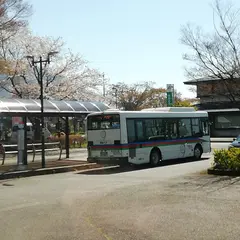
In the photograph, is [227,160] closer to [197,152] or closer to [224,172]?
[224,172]

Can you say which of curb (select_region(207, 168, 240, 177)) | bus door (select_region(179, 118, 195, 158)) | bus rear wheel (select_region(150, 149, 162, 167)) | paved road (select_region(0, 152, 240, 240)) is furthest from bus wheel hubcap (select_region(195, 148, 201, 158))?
paved road (select_region(0, 152, 240, 240))

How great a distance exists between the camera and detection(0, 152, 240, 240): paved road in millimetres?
7184

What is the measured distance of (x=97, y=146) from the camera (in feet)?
65.0

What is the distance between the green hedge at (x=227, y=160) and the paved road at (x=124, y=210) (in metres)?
1.17

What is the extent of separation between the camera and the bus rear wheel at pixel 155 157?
2043 centimetres

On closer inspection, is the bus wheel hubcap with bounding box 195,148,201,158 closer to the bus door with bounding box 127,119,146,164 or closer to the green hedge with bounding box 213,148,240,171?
the bus door with bounding box 127,119,146,164

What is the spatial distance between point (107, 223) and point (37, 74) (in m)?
32.8

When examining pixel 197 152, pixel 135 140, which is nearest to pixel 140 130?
pixel 135 140

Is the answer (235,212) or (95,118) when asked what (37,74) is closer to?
(95,118)

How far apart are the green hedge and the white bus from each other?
197 inches

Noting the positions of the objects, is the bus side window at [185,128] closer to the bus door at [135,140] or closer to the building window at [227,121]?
the bus door at [135,140]

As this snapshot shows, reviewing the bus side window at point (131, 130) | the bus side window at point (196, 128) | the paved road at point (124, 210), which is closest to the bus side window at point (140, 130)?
the bus side window at point (131, 130)

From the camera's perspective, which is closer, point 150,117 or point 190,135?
point 150,117

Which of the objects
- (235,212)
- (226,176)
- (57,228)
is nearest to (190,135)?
(226,176)
